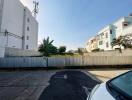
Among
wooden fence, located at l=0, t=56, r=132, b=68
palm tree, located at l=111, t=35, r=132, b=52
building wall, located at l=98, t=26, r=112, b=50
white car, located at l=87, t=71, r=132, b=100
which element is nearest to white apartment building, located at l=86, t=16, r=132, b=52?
building wall, located at l=98, t=26, r=112, b=50

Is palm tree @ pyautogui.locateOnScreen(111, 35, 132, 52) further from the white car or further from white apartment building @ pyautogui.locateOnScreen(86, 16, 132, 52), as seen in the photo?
the white car

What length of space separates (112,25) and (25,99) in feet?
114

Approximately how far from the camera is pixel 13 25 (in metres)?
25.2

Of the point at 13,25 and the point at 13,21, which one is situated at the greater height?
the point at 13,21

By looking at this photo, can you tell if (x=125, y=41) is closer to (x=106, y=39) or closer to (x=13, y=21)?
(x=106, y=39)

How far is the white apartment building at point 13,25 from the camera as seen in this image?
68.4 ft

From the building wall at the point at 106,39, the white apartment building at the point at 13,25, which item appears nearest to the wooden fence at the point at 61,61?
the white apartment building at the point at 13,25

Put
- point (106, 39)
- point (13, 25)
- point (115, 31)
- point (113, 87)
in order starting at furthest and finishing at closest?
point (106, 39)
point (115, 31)
point (13, 25)
point (113, 87)

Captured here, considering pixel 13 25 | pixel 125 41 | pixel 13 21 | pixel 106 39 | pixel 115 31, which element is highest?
pixel 115 31

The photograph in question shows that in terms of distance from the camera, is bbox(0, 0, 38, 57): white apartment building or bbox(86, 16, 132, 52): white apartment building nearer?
bbox(0, 0, 38, 57): white apartment building

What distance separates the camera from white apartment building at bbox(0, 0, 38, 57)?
68.4 ft

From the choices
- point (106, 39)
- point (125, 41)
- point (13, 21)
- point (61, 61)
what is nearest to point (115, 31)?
point (106, 39)

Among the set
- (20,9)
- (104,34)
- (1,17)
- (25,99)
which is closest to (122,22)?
(104,34)

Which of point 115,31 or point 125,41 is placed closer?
point 125,41
